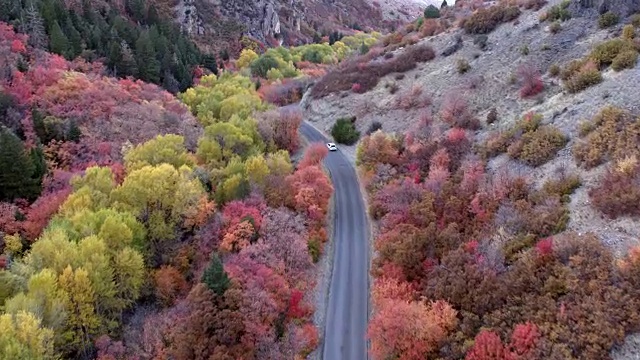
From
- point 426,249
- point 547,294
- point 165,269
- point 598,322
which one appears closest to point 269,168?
point 165,269

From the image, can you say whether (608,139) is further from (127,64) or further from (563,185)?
(127,64)

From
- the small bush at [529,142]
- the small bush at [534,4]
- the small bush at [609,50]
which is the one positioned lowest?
the small bush at [529,142]

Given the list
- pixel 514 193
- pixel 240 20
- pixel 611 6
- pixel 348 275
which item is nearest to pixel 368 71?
pixel 611 6

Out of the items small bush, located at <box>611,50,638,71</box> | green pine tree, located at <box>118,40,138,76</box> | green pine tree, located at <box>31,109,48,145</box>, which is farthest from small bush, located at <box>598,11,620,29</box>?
green pine tree, located at <box>118,40,138,76</box>

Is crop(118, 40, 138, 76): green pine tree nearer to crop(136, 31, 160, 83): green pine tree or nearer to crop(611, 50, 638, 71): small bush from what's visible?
crop(136, 31, 160, 83): green pine tree

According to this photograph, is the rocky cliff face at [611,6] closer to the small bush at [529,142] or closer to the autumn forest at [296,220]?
the autumn forest at [296,220]

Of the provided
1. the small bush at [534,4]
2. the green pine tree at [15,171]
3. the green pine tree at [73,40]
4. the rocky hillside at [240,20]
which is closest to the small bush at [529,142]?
the small bush at [534,4]
